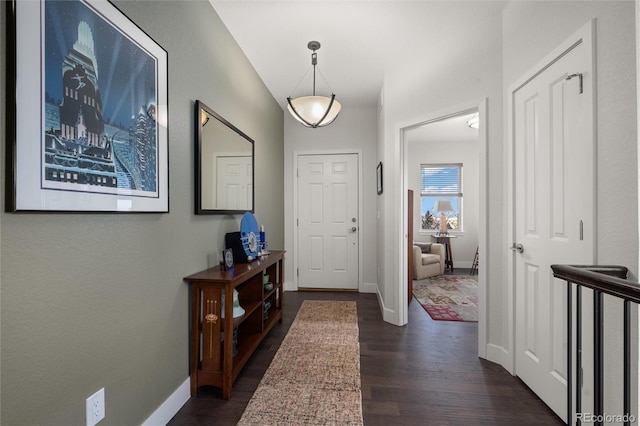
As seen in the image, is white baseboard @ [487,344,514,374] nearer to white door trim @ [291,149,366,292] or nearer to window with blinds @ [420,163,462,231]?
white door trim @ [291,149,366,292]

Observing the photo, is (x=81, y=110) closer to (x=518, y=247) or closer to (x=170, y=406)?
(x=170, y=406)

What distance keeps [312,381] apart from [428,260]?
3.76 meters

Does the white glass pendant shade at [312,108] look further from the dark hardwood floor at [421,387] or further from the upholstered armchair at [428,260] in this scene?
the upholstered armchair at [428,260]

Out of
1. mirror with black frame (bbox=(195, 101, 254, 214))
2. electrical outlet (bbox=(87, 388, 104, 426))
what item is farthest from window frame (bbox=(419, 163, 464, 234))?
electrical outlet (bbox=(87, 388, 104, 426))

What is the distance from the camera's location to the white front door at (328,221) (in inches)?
172

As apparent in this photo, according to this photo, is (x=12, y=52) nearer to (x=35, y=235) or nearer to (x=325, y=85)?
(x=35, y=235)

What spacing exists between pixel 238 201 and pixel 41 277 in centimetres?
167

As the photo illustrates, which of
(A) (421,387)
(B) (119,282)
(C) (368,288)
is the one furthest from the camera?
(C) (368,288)

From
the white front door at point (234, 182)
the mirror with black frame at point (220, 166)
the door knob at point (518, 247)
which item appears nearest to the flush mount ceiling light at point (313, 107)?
the mirror with black frame at point (220, 166)

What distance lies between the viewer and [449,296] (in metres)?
4.07

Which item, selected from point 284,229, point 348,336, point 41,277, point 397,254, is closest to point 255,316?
point 348,336

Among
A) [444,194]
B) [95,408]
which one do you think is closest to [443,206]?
[444,194]

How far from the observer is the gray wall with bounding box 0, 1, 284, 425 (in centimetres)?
93

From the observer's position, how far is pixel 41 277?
3.23 feet
